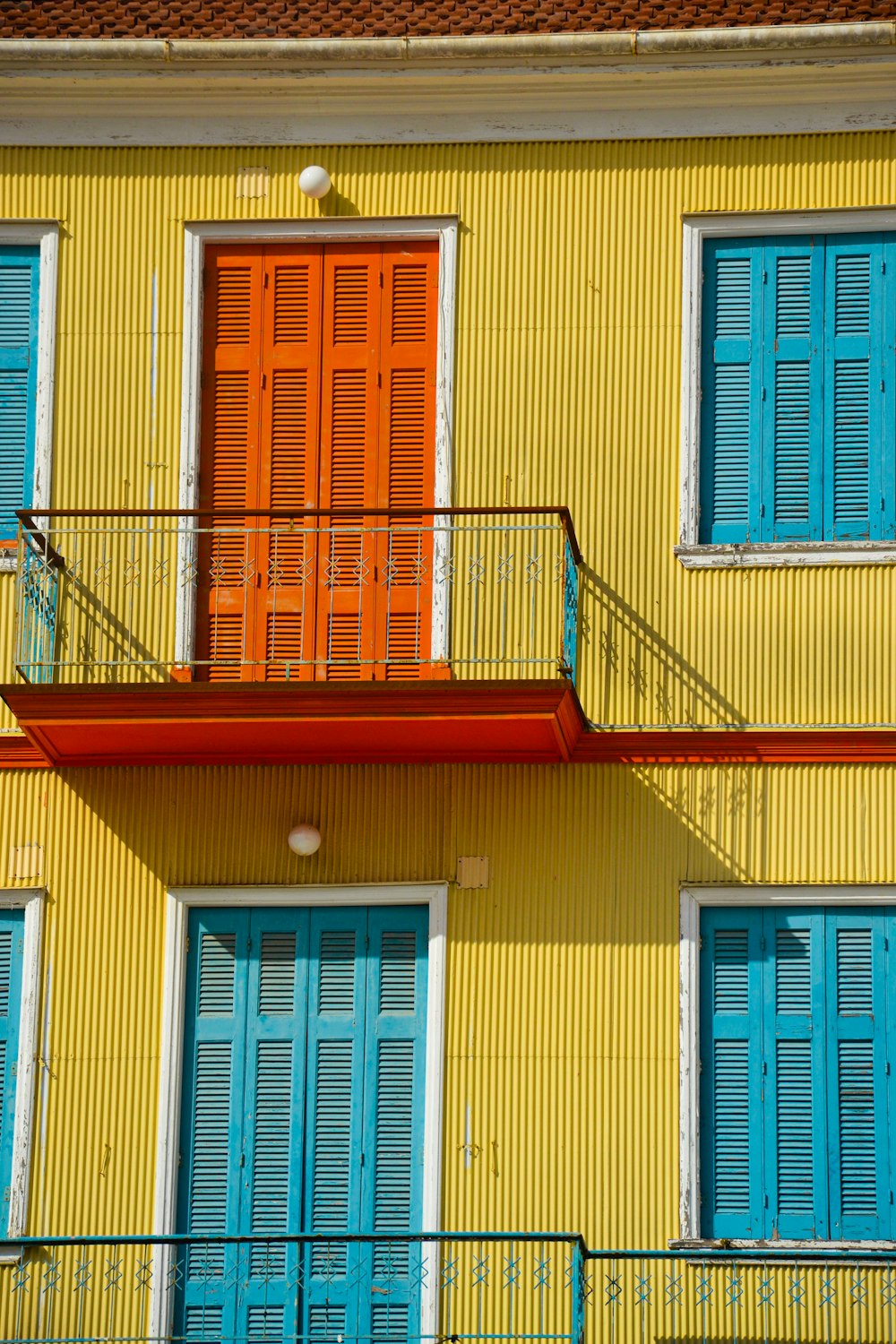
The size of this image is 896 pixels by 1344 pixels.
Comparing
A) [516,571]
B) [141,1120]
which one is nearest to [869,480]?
[516,571]

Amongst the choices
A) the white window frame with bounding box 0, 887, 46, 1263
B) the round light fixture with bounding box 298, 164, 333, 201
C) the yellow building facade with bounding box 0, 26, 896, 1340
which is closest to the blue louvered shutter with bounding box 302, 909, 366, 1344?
the yellow building facade with bounding box 0, 26, 896, 1340

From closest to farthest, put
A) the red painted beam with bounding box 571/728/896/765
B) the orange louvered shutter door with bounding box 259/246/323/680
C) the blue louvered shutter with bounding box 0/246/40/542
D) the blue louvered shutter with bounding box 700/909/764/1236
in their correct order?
1. the blue louvered shutter with bounding box 700/909/764/1236
2. the red painted beam with bounding box 571/728/896/765
3. the orange louvered shutter door with bounding box 259/246/323/680
4. the blue louvered shutter with bounding box 0/246/40/542

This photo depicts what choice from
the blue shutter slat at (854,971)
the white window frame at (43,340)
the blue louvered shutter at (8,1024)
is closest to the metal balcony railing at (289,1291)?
the blue louvered shutter at (8,1024)

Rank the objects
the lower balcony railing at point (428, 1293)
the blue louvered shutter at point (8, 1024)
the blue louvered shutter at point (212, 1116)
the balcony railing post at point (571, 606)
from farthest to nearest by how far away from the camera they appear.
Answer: the balcony railing post at point (571, 606), the blue louvered shutter at point (8, 1024), the blue louvered shutter at point (212, 1116), the lower balcony railing at point (428, 1293)

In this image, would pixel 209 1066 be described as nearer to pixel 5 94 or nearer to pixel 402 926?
pixel 402 926

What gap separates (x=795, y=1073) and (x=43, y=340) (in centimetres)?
702

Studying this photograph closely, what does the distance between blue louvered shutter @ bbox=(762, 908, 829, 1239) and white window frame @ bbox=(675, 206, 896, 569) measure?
7.63 feet

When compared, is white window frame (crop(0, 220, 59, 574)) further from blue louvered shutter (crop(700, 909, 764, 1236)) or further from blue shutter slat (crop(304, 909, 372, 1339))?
blue louvered shutter (crop(700, 909, 764, 1236))

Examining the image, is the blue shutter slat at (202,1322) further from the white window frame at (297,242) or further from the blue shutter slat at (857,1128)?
the white window frame at (297,242)

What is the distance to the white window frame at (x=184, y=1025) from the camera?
14.9 m

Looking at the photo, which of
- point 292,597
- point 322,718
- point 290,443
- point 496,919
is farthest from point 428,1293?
point 290,443

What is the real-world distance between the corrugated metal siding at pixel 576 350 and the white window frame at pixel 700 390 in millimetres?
76

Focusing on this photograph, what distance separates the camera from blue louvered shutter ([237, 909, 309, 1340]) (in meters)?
14.9

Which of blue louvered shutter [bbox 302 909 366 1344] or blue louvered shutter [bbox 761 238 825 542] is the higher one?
blue louvered shutter [bbox 761 238 825 542]
